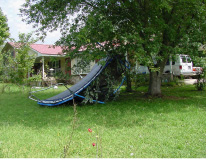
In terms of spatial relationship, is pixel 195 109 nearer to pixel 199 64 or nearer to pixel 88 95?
pixel 199 64

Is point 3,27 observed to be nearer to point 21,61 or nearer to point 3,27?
point 3,27

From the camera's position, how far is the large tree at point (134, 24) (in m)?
6.71

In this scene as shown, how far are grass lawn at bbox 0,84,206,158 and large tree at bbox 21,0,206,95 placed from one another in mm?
1785

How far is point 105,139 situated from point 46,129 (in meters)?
1.65

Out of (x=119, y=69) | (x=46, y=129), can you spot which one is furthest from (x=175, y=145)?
(x=119, y=69)

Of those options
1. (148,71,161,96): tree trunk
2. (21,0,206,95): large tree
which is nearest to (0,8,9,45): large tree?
(21,0,206,95): large tree

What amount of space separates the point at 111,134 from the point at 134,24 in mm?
4967

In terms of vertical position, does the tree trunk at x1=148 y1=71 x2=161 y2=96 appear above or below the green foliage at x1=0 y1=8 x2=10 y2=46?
below

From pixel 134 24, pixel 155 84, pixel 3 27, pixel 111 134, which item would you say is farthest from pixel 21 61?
pixel 3 27

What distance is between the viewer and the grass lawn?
3.55 meters

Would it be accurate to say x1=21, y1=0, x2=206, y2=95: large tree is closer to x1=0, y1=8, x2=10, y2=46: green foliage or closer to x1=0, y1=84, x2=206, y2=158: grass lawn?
x1=0, y1=84, x2=206, y2=158: grass lawn

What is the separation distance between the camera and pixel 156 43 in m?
7.12

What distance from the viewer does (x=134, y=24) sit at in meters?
8.05

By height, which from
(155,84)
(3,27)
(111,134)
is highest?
(3,27)
